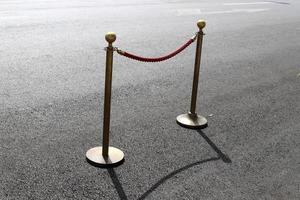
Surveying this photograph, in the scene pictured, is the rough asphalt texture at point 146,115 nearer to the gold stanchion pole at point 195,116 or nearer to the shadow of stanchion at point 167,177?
the shadow of stanchion at point 167,177

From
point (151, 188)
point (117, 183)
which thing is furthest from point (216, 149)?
point (117, 183)

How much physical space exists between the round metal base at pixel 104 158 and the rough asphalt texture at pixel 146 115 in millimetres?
76

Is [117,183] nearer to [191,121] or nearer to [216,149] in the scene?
[216,149]

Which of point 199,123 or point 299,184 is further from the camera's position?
point 199,123

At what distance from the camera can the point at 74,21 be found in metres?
13.4

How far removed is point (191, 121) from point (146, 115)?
2.13 ft

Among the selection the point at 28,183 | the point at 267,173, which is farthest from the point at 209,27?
the point at 28,183

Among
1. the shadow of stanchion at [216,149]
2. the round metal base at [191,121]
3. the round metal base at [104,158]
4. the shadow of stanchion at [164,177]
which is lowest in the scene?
the shadow of stanchion at [216,149]

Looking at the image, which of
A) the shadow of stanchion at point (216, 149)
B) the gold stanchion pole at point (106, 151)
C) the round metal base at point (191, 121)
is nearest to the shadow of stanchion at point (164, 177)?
the shadow of stanchion at point (216, 149)

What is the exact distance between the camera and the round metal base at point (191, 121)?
6117 mm

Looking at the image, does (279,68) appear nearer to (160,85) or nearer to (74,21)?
(160,85)

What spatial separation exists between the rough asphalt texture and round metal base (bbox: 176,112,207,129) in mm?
116

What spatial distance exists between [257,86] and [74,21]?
266 inches

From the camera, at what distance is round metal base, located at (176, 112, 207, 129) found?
6117 millimetres
